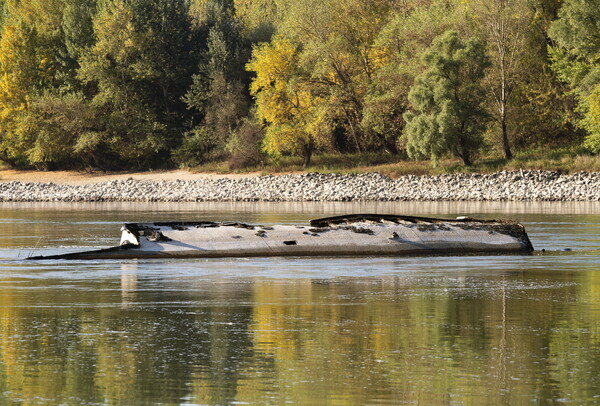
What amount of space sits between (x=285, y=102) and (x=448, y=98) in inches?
751

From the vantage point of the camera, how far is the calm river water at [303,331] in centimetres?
1272

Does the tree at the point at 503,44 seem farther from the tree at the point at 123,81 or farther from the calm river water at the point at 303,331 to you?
the calm river water at the point at 303,331

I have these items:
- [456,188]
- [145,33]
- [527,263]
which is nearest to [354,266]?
[527,263]

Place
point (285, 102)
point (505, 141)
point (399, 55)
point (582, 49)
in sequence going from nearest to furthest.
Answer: point (582, 49) < point (505, 141) < point (399, 55) < point (285, 102)

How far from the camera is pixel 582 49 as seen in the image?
251 feet

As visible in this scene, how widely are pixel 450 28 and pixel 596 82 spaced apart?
11.8 meters

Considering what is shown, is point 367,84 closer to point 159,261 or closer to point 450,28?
point 450,28

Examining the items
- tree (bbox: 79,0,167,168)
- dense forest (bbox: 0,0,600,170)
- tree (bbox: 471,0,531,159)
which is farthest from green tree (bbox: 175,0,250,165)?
tree (bbox: 471,0,531,159)

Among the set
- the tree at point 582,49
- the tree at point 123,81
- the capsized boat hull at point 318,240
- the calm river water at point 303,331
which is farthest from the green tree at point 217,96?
the calm river water at point 303,331

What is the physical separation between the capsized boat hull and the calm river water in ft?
1.73

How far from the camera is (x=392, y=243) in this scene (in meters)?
30.0

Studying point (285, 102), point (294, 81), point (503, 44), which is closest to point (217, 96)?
point (285, 102)

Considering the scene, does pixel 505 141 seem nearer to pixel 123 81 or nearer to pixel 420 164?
pixel 420 164

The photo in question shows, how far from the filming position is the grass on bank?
74.6 m
